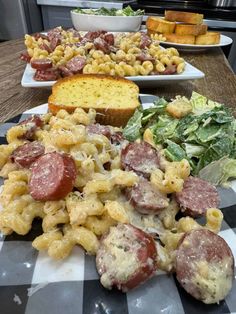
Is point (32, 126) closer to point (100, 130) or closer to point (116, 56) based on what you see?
point (100, 130)

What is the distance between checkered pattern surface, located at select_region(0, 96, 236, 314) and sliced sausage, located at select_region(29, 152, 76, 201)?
118mm

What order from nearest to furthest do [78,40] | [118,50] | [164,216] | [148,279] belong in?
[148,279] < [164,216] < [118,50] < [78,40]

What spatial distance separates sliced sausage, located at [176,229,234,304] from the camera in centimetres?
47

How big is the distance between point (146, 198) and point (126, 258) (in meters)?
0.14

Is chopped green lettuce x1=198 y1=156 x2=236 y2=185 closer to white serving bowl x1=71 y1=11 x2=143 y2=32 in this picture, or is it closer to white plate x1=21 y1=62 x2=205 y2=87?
white plate x1=21 y1=62 x2=205 y2=87

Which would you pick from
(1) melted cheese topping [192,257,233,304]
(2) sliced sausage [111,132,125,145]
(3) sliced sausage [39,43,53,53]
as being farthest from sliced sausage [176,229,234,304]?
(3) sliced sausage [39,43,53,53]

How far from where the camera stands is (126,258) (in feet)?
1.65

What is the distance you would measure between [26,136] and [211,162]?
529 millimetres

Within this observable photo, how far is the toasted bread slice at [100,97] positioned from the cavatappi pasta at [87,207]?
331 mm

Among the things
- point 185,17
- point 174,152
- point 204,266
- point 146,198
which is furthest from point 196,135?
point 185,17

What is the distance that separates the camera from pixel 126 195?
64 centimetres

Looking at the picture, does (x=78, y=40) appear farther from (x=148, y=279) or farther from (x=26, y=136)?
(x=148, y=279)

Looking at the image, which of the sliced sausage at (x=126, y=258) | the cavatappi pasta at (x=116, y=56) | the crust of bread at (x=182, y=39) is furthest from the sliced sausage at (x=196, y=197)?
the crust of bread at (x=182, y=39)

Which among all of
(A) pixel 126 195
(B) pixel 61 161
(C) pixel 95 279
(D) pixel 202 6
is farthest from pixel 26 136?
(D) pixel 202 6
